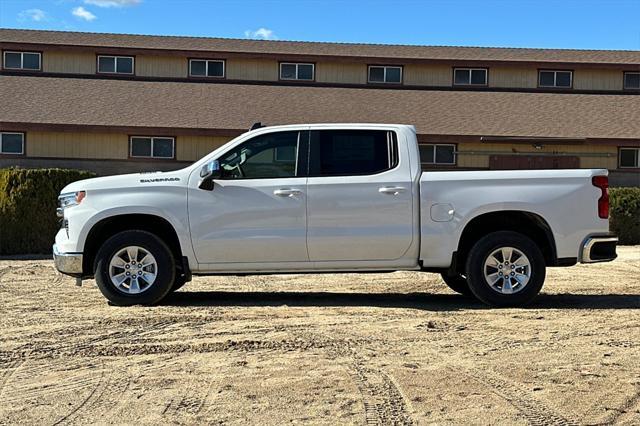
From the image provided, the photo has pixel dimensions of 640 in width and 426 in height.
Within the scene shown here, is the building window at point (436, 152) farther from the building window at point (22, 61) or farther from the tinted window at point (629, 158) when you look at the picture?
the building window at point (22, 61)

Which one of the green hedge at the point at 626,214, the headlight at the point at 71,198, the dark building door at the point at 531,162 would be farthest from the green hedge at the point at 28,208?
the dark building door at the point at 531,162

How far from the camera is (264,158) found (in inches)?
344

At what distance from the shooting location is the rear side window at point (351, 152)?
8.70m

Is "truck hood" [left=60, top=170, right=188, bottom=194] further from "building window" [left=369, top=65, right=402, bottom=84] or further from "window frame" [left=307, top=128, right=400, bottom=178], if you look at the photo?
"building window" [left=369, top=65, right=402, bottom=84]

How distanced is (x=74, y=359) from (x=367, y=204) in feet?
12.0

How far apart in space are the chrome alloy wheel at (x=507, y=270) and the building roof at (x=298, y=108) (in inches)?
590

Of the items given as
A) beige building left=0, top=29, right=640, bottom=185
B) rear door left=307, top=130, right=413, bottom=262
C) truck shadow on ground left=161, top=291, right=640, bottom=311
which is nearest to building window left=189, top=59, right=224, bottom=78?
beige building left=0, top=29, right=640, bottom=185

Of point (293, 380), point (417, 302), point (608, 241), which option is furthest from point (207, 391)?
point (608, 241)

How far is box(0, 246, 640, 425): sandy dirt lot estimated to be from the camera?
4863 millimetres

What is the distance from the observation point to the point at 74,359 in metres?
6.16

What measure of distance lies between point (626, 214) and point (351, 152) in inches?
482

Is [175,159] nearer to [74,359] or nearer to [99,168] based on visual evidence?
[99,168]

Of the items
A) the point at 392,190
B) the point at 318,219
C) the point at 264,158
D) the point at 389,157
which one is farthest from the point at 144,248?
the point at 389,157

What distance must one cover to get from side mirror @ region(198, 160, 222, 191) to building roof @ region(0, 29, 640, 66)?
20794 millimetres
